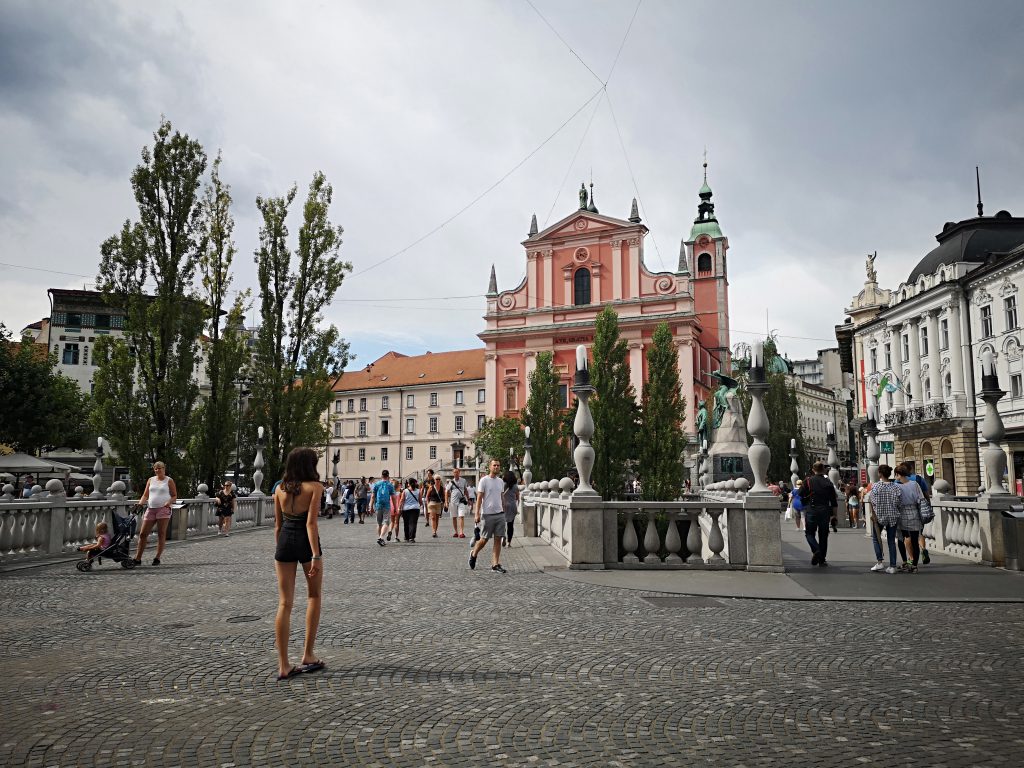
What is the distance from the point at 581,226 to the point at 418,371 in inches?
1239

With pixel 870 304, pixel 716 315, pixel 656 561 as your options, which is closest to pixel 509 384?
pixel 716 315

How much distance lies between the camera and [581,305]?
205ft

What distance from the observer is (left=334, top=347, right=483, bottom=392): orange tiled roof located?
8394 centimetres

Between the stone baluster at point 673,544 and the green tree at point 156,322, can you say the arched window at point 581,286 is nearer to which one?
the green tree at point 156,322

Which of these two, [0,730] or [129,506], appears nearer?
[0,730]

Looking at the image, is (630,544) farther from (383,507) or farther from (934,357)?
(934,357)

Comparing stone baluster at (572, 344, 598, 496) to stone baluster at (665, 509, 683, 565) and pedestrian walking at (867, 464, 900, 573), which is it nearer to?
stone baluster at (665, 509, 683, 565)

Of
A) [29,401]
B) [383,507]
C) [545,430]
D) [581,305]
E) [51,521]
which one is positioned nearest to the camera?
[51,521]

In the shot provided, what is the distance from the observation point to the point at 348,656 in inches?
235

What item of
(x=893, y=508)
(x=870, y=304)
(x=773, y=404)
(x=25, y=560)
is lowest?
(x=25, y=560)

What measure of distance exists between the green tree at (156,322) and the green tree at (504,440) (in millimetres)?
27454

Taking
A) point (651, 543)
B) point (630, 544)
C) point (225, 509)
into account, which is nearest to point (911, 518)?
point (651, 543)

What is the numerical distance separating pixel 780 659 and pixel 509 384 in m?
57.7

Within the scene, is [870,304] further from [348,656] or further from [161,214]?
[348,656]
